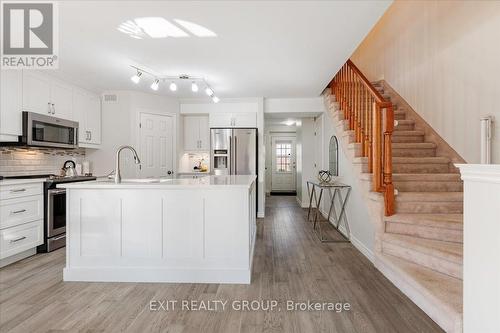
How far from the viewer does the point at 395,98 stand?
5035 millimetres

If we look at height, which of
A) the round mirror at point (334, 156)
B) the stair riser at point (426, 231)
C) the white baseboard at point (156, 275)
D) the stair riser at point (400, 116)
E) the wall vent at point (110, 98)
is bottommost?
the white baseboard at point (156, 275)

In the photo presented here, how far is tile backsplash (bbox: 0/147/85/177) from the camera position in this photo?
3.75 meters

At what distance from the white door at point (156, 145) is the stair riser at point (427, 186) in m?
4.17

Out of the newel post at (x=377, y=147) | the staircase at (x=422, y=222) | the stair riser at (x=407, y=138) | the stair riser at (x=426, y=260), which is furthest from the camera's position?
the stair riser at (x=407, y=138)

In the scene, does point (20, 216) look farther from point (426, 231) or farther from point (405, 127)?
point (405, 127)

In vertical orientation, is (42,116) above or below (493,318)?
above

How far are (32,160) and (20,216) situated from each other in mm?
1162

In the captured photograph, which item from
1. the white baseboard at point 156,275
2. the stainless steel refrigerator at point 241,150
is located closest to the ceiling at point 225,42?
the stainless steel refrigerator at point 241,150

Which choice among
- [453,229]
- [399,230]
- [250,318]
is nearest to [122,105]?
[250,318]

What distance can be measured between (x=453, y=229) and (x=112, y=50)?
415 centimetres

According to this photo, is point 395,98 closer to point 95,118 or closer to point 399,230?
point 399,230

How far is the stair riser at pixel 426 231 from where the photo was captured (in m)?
2.61

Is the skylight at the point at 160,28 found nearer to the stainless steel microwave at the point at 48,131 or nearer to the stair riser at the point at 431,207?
the stainless steel microwave at the point at 48,131

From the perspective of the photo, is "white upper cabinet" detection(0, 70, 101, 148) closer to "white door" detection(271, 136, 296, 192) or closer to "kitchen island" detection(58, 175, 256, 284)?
"kitchen island" detection(58, 175, 256, 284)
